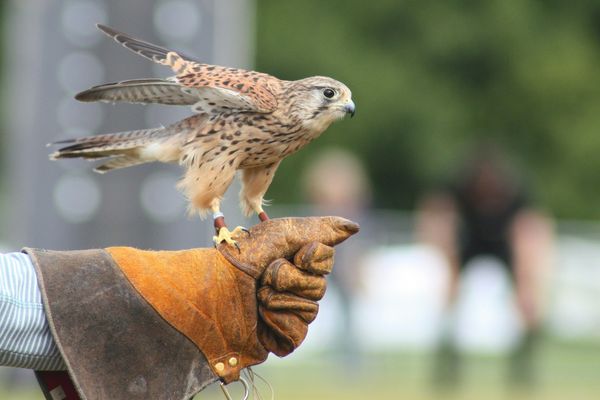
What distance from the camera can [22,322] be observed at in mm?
2943

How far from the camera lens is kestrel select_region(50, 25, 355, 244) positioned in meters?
4.01

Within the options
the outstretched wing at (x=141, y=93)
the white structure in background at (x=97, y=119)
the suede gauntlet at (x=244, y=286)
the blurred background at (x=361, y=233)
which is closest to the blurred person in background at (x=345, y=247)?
the blurred background at (x=361, y=233)

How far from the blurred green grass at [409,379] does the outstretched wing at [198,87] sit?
12.9 feet

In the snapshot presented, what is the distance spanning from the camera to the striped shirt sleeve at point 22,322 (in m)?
2.93

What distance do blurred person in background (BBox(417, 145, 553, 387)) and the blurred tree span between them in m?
14.3

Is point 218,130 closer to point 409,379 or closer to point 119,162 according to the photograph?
point 119,162

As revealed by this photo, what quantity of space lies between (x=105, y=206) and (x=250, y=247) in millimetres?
7617

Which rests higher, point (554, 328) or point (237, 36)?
point (237, 36)

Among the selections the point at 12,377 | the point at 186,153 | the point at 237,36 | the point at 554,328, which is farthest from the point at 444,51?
the point at 186,153

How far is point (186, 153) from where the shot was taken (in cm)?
415

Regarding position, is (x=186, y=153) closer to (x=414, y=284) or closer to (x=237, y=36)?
(x=237, y=36)

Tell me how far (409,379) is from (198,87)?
738 centimetres

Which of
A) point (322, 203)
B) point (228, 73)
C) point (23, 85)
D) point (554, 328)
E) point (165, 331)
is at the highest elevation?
point (228, 73)

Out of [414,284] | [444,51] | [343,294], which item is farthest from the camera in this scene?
Result: [444,51]
